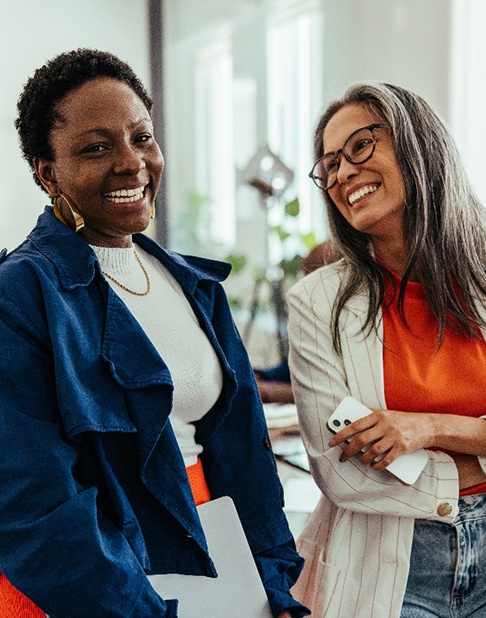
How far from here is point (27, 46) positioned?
5.17 metres

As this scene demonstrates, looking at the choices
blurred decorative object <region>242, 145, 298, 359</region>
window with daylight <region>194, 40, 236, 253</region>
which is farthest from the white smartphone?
window with daylight <region>194, 40, 236, 253</region>

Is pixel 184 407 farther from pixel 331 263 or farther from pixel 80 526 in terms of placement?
pixel 331 263

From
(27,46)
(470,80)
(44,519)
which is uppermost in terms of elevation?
(27,46)

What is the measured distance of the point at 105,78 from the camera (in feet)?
4.20

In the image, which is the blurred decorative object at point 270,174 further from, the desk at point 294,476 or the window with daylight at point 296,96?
the desk at point 294,476

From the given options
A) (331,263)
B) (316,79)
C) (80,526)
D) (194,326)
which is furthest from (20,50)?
(80,526)

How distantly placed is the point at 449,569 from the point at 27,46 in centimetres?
465

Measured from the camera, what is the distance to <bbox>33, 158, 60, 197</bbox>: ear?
1.29 metres

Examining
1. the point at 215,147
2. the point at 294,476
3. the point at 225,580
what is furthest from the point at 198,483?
the point at 215,147

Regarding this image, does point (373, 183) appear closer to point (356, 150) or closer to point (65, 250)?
point (356, 150)

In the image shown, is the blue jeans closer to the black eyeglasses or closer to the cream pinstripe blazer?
the cream pinstripe blazer

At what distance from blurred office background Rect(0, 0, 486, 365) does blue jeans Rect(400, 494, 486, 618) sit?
3.23 m

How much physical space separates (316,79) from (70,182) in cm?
442

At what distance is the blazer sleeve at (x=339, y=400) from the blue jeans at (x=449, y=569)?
0.16 ft
